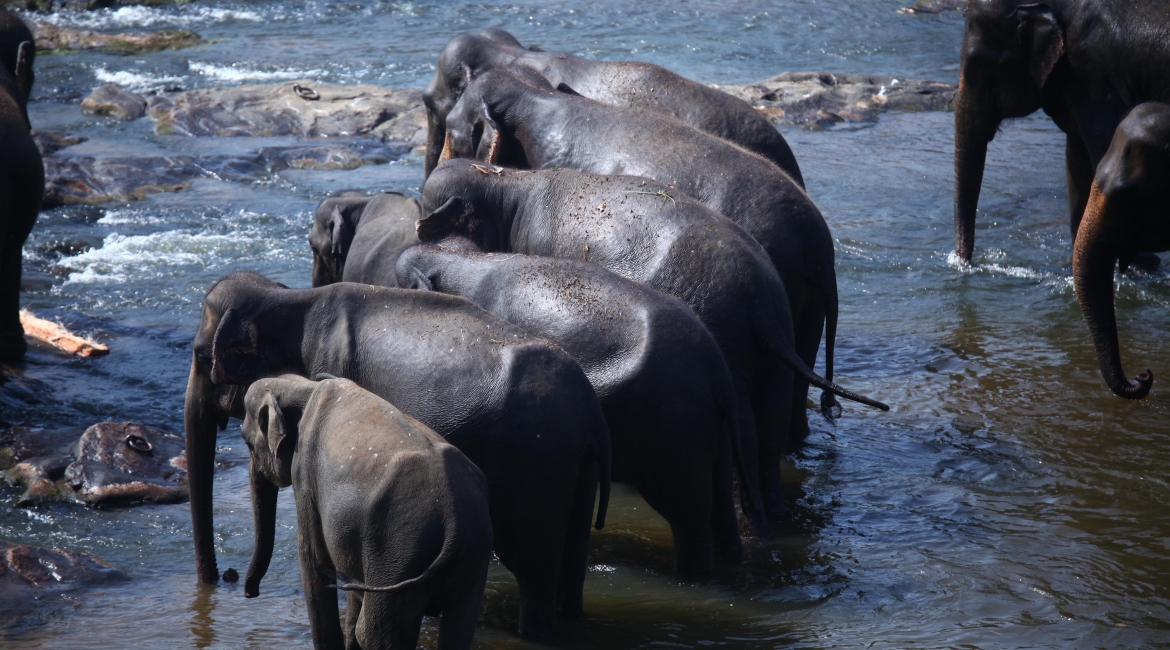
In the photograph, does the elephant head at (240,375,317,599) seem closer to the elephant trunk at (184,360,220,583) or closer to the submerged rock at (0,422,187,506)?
the elephant trunk at (184,360,220,583)

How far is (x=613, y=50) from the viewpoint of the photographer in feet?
63.7

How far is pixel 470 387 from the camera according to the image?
426cm

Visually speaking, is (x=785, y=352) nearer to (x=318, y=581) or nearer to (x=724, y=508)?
(x=724, y=508)

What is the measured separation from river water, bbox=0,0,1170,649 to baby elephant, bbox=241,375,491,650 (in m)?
0.63

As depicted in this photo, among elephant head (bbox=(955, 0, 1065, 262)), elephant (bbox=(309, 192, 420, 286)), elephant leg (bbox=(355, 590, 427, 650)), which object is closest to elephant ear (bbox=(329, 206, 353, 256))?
elephant (bbox=(309, 192, 420, 286))

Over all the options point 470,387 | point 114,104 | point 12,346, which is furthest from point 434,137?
point 114,104

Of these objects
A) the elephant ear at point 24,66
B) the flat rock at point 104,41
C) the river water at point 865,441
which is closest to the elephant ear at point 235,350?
the river water at point 865,441

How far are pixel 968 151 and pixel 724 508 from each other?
4429 mm

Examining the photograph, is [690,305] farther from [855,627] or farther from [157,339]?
[157,339]

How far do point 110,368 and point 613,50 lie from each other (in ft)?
43.2

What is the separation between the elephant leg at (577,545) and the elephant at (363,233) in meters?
2.25

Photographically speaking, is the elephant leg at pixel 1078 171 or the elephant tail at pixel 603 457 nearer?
the elephant tail at pixel 603 457

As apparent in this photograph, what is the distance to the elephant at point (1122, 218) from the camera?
5914 mm

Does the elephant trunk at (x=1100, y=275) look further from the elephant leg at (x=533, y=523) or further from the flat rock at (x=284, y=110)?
the flat rock at (x=284, y=110)
